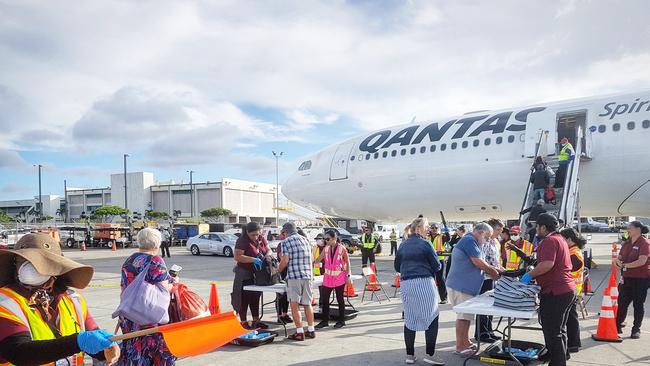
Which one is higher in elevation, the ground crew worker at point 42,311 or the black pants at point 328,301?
the ground crew worker at point 42,311

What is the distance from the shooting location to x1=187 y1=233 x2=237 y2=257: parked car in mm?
24641

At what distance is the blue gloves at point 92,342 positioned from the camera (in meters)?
2.34

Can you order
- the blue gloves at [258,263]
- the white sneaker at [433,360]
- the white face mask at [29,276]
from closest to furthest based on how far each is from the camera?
the white face mask at [29,276] < the white sneaker at [433,360] < the blue gloves at [258,263]

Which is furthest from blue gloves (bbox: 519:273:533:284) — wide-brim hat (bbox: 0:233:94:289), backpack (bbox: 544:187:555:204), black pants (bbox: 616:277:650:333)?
backpack (bbox: 544:187:555:204)

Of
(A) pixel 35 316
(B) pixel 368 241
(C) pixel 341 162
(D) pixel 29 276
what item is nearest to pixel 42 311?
(A) pixel 35 316

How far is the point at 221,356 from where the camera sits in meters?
6.25

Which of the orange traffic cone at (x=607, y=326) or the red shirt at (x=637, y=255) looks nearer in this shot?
the orange traffic cone at (x=607, y=326)

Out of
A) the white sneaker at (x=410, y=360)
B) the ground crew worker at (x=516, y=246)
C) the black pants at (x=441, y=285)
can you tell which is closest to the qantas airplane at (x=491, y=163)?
the ground crew worker at (x=516, y=246)

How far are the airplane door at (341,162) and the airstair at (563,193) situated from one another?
6.68 meters

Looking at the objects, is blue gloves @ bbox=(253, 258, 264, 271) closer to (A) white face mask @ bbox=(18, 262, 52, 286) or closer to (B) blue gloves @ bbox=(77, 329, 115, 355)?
(A) white face mask @ bbox=(18, 262, 52, 286)

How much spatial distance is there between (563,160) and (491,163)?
2.11m

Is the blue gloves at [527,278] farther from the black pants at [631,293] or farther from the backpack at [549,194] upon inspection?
the backpack at [549,194]

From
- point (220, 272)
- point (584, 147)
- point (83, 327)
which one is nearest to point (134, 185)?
point (220, 272)

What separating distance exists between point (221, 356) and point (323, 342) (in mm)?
1353
